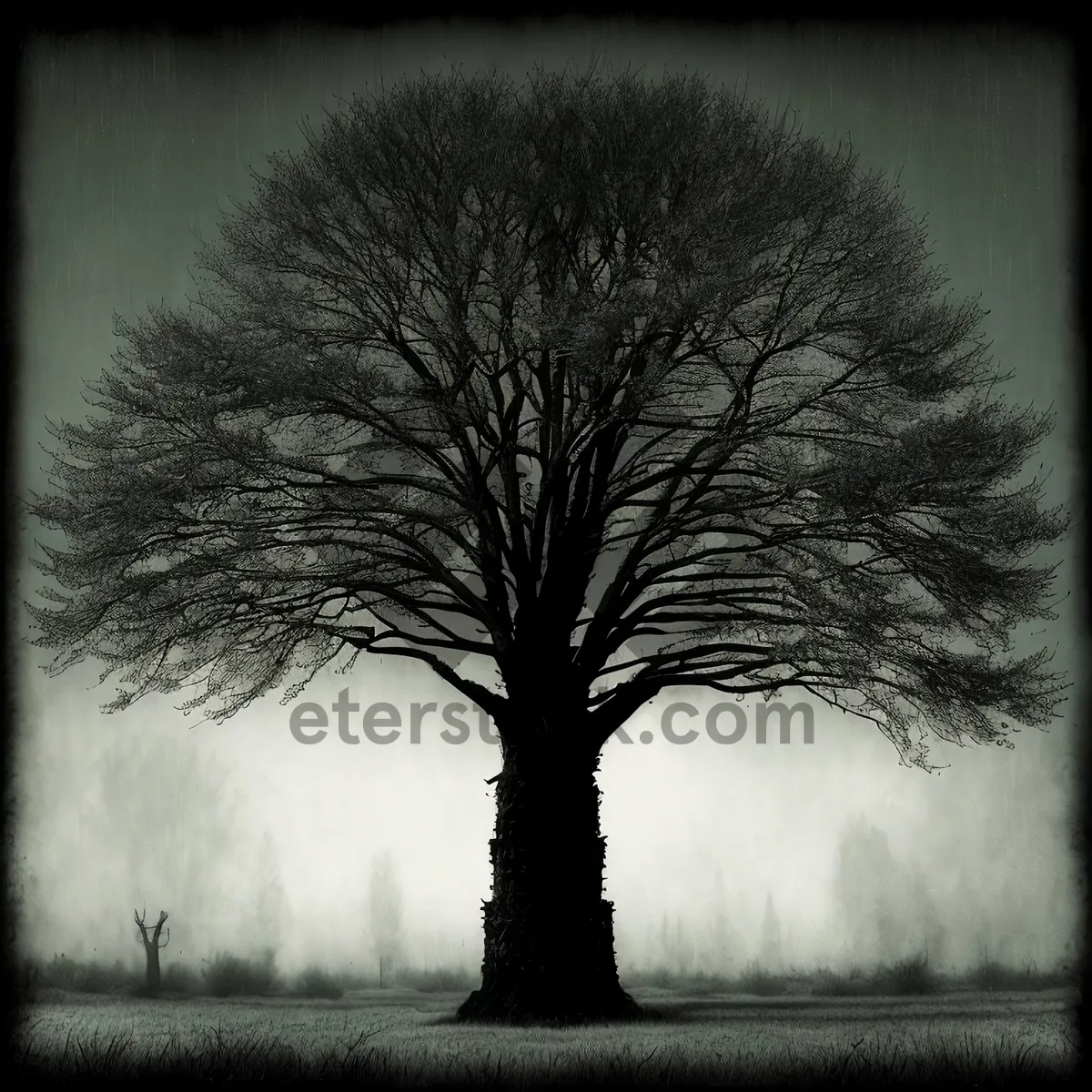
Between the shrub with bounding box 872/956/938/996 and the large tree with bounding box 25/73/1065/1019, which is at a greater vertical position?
the large tree with bounding box 25/73/1065/1019

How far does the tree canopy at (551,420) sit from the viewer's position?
41.4ft

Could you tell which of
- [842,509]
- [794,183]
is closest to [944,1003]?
[842,509]

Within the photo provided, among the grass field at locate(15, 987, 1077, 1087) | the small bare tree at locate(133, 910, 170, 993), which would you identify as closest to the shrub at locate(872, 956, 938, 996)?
the grass field at locate(15, 987, 1077, 1087)

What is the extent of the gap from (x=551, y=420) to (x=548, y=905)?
530 cm

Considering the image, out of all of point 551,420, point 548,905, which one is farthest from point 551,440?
point 548,905

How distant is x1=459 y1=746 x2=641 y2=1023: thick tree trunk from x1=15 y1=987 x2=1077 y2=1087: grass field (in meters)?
0.57

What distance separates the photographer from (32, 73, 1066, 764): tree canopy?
41.4 feet

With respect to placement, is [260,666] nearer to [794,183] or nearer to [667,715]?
[667,715]

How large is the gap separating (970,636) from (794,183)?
552cm

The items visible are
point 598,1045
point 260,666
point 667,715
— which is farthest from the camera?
point 667,715

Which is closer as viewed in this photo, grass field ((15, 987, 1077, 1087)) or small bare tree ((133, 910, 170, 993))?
grass field ((15, 987, 1077, 1087))

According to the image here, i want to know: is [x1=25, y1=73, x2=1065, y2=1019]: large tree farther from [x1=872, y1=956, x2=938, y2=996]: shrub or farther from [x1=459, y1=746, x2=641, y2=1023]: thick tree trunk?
[x1=872, y1=956, x2=938, y2=996]: shrub

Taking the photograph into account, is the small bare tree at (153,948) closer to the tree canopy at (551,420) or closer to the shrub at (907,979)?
Answer: the tree canopy at (551,420)

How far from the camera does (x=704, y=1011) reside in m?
13.9
